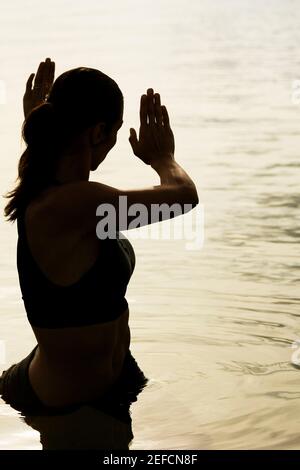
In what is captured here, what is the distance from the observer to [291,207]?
8688 millimetres

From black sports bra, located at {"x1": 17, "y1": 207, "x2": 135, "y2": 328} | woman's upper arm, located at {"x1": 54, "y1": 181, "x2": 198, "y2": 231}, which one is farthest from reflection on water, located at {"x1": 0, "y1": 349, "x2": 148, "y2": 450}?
woman's upper arm, located at {"x1": 54, "y1": 181, "x2": 198, "y2": 231}

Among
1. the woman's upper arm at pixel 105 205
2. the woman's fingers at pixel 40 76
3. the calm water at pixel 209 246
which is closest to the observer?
the woman's upper arm at pixel 105 205

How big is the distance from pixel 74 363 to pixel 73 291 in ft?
0.84

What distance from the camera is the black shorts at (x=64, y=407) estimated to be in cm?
424

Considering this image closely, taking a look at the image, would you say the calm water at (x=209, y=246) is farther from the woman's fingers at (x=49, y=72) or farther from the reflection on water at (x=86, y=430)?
the woman's fingers at (x=49, y=72)

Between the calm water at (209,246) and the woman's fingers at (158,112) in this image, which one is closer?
the woman's fingers at (158,112)

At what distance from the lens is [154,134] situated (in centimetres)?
425

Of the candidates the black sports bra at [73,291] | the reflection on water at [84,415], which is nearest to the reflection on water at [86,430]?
the reflection on water at [84,415]

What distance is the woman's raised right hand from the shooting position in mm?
4234

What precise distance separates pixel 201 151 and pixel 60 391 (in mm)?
6538

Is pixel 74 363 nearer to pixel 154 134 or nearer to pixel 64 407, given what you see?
pixel 64 407

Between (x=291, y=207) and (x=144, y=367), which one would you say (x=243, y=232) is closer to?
(x=291, y=207)

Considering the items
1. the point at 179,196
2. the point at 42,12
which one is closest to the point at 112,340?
the point at 179,196

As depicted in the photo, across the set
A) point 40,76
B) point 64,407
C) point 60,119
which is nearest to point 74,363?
point 64,407
